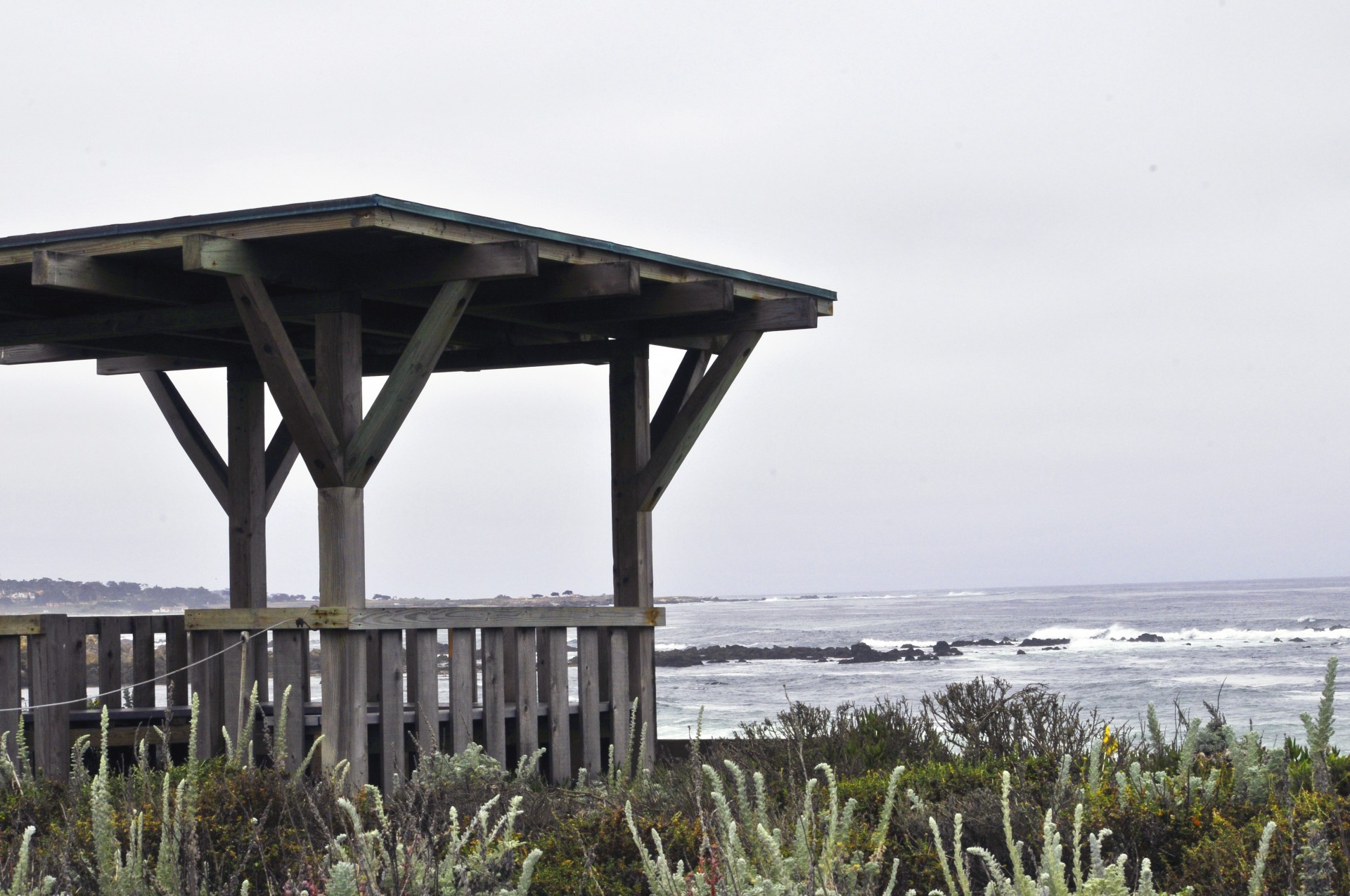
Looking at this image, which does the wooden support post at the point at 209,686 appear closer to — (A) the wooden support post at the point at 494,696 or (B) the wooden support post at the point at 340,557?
(B) the wooden support post at the point at 340,557

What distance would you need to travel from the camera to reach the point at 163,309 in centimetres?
795

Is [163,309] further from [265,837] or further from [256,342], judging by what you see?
[265,837]

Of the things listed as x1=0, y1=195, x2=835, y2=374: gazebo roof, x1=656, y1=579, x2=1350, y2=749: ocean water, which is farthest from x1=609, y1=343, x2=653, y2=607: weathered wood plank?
x1=656, y1=579, x2=1350, y2=749: ocean water

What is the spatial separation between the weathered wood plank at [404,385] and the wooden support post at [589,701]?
74.2 inches

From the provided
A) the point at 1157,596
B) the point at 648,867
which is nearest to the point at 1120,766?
the point at 648,867

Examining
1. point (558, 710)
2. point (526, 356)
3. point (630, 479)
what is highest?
point (526, 356)

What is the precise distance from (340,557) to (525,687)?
1468 millimetres

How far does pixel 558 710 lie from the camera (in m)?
8.02

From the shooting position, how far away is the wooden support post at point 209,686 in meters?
7.38

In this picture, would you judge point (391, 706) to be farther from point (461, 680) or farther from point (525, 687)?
point (525, 687)

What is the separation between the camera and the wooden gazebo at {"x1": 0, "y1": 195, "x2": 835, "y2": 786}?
667 cm

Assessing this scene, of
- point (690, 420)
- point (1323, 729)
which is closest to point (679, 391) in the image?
point (690, 420)

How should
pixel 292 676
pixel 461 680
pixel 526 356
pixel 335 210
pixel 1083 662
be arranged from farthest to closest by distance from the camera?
1. pixel 1083 662
2. pixel 526 356
3. pixel 461 680
4. pixel 292 676
5. pixel 335 210

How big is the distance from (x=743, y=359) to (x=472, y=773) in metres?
3.06
